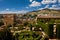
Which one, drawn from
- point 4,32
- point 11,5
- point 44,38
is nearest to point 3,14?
point 11,5

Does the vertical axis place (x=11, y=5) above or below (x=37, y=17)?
above

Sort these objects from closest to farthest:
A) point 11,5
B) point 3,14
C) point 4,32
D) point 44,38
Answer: point 44,38, point 4,32, point 11,5, point 3,14

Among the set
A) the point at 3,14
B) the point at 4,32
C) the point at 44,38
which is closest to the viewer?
the point at 44,38

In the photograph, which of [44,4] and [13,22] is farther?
[13,22]

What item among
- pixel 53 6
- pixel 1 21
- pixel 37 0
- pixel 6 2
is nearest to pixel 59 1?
pixel 53 6

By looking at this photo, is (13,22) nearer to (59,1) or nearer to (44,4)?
(44,4)

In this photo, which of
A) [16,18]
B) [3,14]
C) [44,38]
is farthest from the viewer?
[16,18]

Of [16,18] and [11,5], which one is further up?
[11,5]

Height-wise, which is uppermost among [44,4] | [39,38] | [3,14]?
[44,4]

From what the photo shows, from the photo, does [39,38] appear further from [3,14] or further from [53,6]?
[3,14]
